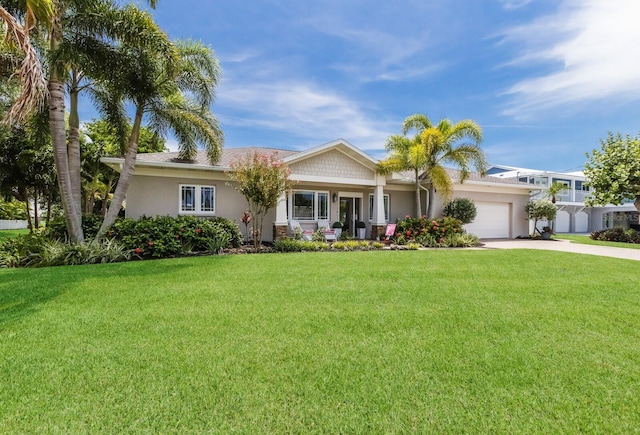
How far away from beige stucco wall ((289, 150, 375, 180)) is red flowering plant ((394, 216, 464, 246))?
10.9ft

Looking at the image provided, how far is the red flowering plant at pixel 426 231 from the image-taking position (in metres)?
15.0

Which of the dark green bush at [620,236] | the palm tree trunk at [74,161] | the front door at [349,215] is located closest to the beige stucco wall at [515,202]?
the dark green bush at [620,236]

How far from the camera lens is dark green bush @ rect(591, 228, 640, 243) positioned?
61.5ft

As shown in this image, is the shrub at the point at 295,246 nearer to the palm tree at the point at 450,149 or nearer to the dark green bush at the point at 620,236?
the palm tree at the point at 450,149

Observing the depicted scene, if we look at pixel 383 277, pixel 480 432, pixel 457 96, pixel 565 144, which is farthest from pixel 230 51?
pixel 565 144

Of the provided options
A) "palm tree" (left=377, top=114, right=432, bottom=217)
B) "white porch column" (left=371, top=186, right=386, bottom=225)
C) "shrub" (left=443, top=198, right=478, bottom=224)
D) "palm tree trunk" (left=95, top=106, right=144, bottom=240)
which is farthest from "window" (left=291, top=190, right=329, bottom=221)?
"palm tree trunk" (left=95, top=106, right=144, bottom=240)

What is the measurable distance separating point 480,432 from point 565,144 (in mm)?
37109

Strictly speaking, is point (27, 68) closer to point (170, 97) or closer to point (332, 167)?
point (170, 97)

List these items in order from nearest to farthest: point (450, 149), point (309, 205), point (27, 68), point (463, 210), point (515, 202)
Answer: point (27, 68), point (450, 149), point (309, 205), point (463, 210), point (515, 202)

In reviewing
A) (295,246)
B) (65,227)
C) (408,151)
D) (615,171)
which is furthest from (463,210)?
(65,227)

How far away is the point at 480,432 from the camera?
95.3 inches

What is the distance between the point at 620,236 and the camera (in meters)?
19.5

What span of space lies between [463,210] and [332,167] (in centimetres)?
790

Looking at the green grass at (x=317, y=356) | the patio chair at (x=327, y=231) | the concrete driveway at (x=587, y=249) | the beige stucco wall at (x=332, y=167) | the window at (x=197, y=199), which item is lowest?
the green grass at (x=317, y=356)
